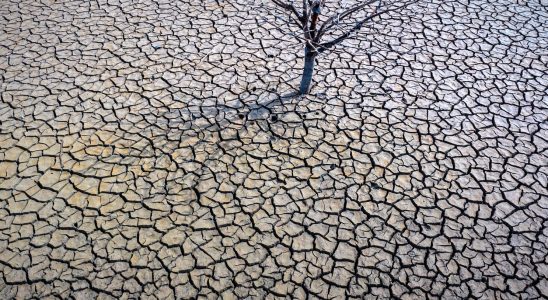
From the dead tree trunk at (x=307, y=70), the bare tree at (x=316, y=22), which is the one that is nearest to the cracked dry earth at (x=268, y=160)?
the dead tree trunk at (x=307, y=70)

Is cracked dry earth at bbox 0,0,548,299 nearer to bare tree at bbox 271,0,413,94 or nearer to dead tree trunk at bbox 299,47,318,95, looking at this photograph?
dead tree trunk at bbox 299,47,318,95

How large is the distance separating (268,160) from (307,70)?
0.97m

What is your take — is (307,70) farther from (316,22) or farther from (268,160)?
(268,160)

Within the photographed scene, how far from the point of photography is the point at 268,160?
311cm

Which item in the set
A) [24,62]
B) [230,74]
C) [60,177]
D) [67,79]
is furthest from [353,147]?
[24,62]

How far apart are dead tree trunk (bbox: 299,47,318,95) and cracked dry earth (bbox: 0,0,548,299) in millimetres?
113

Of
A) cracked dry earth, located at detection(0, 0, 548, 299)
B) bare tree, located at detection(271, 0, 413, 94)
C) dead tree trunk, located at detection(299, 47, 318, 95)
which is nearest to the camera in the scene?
cracked dry earth, located at detection(0, 0, 548, 299)

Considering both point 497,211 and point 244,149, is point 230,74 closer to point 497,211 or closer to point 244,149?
point 244,149

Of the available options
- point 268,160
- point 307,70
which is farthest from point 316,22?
point 268,160

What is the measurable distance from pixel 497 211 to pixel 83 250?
9.63 feet

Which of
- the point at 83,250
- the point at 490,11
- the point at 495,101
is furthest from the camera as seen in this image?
the point at 490,11

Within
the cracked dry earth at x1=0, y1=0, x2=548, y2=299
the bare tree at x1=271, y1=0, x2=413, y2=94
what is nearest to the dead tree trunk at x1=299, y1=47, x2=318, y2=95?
the bare tree at x1=271, y1=0, x2=413, y2=94

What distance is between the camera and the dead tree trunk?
340 centimetres

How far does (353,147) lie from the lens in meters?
3.21
